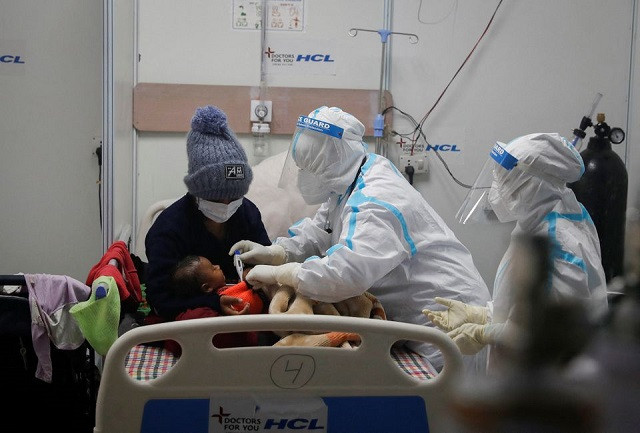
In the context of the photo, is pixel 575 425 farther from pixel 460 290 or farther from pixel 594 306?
pixel 460 290

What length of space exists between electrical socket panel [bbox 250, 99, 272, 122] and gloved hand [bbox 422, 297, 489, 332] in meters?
1.78

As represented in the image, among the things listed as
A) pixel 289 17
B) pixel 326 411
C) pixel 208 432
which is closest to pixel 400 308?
pixel 326 411

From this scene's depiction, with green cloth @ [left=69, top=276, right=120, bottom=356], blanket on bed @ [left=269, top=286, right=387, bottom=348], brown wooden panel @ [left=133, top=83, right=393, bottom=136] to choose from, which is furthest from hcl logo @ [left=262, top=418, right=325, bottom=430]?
brown wooden panel @ [left=133, top=83, right=393, bottom=136]

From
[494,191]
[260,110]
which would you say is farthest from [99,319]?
[260,110]

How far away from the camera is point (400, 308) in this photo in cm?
235

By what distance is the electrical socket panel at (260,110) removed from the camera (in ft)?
11.7

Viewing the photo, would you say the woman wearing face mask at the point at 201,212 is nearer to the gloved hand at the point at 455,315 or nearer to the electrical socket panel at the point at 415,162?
the gloved hand at the point at 455,315

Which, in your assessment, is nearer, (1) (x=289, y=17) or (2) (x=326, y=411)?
(2) (x=326, y=411)

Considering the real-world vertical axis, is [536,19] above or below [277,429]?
above

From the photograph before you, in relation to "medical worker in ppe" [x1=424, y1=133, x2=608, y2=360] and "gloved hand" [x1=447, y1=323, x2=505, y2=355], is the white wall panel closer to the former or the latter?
"medical worker in ppe" [x1=424, y1=133, x2=608, y2=360]

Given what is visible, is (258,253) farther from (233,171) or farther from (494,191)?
(494,191)

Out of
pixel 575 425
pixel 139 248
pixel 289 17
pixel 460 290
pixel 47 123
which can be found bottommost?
pixel 139 248

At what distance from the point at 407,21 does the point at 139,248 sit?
182 cm

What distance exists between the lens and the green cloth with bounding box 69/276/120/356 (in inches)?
82.0
